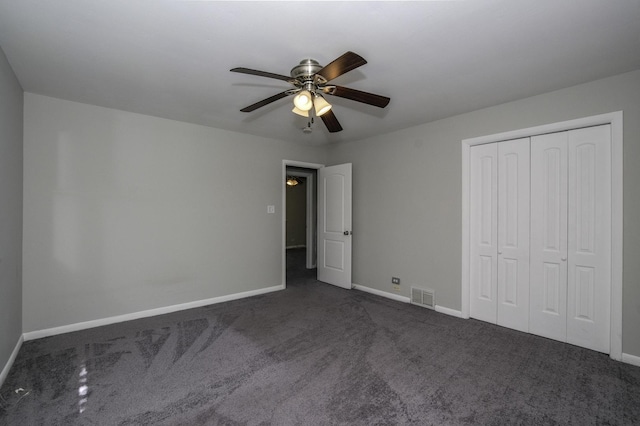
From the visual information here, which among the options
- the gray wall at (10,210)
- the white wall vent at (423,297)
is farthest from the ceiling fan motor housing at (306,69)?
the white wall vent at (423,297)

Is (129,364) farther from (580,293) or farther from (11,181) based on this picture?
(580,293)

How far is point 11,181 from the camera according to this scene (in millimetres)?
2498

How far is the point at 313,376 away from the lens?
2.29 metres

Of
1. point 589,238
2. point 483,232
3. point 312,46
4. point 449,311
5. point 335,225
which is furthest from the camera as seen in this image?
point 335,225

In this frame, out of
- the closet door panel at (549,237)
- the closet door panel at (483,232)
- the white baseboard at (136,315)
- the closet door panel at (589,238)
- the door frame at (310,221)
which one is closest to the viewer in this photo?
the closet door panel at (589,238)

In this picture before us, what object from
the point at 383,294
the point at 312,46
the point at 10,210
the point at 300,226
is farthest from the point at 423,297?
the point at 300,226

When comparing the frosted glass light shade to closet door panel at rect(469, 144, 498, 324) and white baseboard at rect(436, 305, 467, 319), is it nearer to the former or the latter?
closet door panel at rect(469, 144, 498, 324)

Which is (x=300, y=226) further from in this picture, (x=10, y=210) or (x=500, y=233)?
(x=10, y=210)

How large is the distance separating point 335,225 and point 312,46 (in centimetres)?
323

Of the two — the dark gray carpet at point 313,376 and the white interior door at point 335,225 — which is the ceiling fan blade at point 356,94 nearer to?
the dark gray carpet at point 313,376

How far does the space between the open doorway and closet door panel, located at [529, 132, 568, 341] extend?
340cm

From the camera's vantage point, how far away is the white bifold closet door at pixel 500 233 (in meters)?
3.15

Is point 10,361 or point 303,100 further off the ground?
point 303,100

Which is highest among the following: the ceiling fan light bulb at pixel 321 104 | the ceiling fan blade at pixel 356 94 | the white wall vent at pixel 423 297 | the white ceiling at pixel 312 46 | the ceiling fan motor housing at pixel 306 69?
the white ceiling at pixel 312 46
